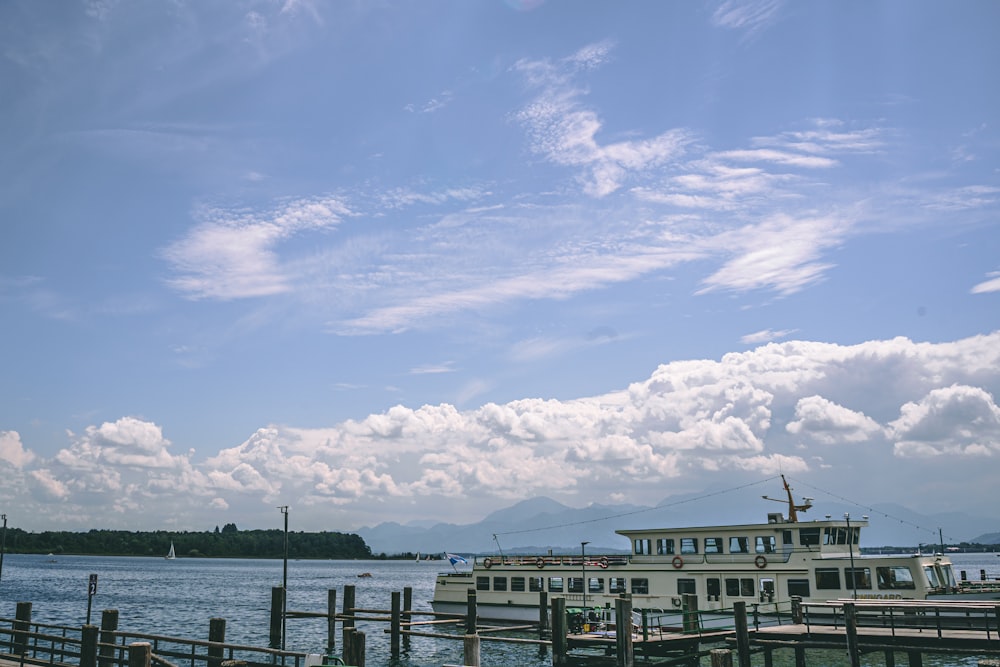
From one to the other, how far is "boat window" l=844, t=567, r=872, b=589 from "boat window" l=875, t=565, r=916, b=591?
41 centimetres

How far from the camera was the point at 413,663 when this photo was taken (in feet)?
138

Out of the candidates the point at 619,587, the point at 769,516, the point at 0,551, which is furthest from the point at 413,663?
the point at 0,551

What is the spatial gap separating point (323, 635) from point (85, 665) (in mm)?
33014

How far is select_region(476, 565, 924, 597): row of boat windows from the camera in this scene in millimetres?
37031

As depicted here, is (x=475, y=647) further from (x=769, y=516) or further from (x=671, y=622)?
(x=769, y=516)

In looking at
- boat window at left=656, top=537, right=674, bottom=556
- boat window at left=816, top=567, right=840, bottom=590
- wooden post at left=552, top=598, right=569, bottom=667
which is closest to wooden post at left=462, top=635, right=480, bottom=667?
wooden post at left=552, top=598, right=569, bottom=667

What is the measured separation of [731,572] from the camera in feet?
139

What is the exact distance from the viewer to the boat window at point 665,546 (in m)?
45.8

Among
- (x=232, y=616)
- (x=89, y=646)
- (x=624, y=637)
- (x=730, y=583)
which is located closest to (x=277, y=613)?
(x=89, y=646)

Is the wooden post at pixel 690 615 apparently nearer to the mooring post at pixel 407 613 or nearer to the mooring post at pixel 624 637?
the mooring post at pixel 624 637

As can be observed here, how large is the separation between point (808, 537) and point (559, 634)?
16.2 meters

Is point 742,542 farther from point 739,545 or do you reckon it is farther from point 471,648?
point 471,648

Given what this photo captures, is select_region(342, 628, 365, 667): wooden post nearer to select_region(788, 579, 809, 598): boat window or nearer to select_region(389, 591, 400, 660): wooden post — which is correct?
select_region(389, 591, 400, 660): wooden post

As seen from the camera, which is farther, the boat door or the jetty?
the boat door
